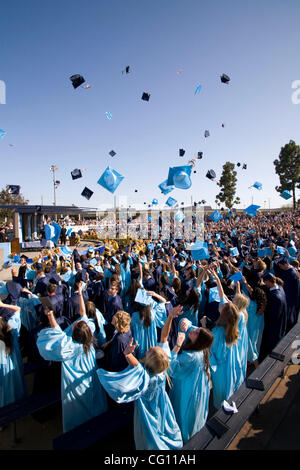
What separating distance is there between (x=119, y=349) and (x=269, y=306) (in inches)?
106

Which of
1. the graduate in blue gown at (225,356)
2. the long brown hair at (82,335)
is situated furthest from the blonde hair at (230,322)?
the long brown hair at (82,335)

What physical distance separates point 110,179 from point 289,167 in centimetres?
4065

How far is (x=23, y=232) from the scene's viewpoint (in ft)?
64.3

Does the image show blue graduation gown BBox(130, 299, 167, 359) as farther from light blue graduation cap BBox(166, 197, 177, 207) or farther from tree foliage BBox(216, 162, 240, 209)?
tree foliage BBox(216, 162, 240, 209)

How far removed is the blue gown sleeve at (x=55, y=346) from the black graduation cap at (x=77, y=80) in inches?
321

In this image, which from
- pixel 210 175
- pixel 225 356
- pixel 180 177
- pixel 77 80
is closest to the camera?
pixel 225 356

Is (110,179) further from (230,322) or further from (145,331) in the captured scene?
(230,322)

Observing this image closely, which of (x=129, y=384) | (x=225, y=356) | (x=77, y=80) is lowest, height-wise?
(x=225, y=356)

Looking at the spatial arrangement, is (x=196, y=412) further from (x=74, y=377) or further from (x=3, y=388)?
(x=3, y=388)

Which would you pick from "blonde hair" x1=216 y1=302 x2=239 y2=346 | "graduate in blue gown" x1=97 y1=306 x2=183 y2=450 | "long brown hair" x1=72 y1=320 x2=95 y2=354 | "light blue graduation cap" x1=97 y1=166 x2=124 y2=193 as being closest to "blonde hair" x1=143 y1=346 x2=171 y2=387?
"graduate in blue gown" x1=97 y1=306 x2=183 y2=450

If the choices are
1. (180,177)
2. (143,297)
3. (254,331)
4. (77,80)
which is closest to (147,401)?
(143,297)

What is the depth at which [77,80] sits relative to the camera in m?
8.37

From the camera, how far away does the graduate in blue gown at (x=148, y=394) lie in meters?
2.15
